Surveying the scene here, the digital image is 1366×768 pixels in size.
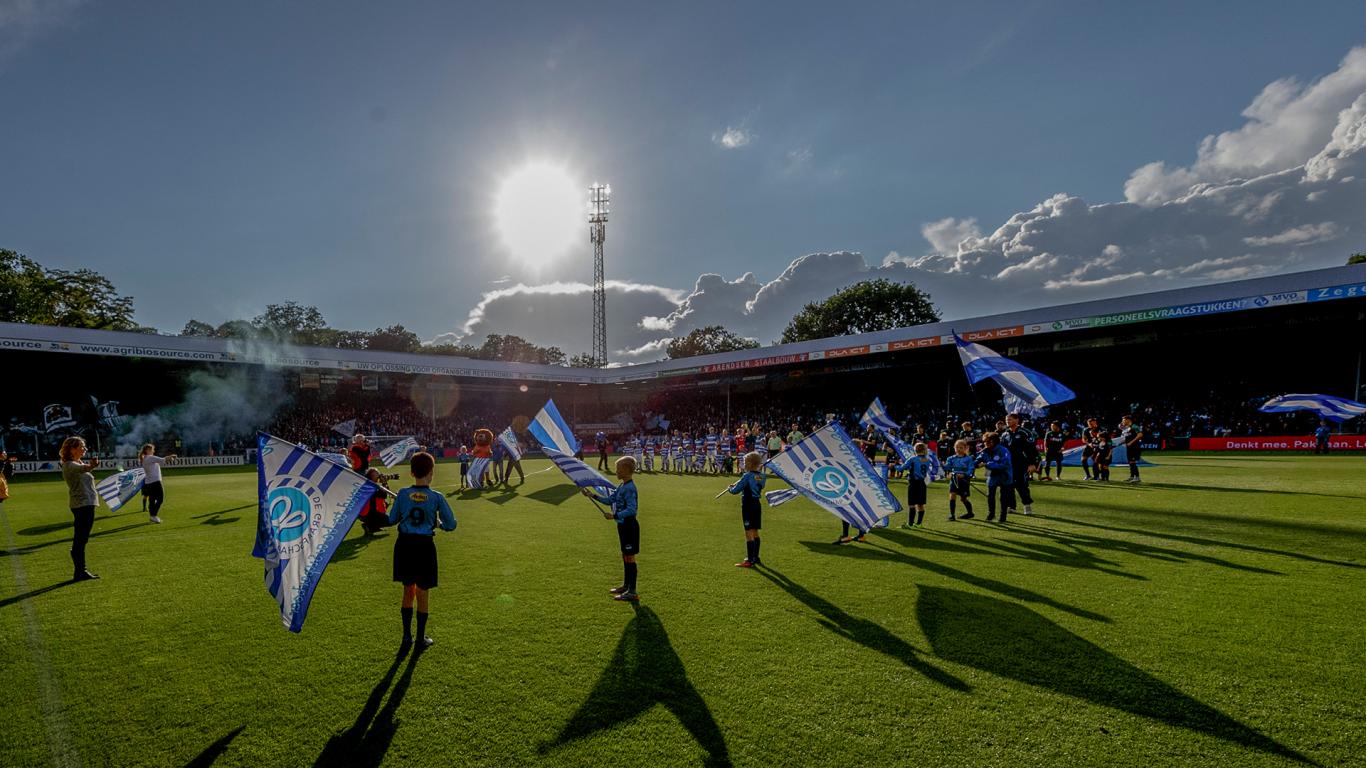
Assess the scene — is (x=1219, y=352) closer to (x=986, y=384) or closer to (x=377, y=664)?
(x=986, y=384)

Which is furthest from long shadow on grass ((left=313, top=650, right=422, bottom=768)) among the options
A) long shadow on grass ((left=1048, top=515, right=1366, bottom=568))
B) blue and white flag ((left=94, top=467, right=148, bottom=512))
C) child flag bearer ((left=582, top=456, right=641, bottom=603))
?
blue and white flag ((left=94, top=467, right=148, bottom=512))

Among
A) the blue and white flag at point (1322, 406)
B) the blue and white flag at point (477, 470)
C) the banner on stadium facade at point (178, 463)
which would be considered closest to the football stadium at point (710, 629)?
the blue and white flag at point (477, 470)

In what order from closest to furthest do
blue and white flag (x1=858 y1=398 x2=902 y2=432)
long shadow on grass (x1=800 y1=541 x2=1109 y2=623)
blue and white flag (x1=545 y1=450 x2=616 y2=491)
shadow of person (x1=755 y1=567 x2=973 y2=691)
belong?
1. shadow of person (x1=755 y1=567 x2=973 y2=691)
2. long shadow on grass (x1=800 y1=541 x2=1109 y2=623)
3. blue and white flag (x1=545 y1=450 x2=616 y2=491)
4. blue and white flag (x1=858 y1=398 x2=902 y2=432)

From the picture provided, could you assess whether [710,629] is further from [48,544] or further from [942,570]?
[48,544]

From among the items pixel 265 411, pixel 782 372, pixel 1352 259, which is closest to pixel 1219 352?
pixel 782 372

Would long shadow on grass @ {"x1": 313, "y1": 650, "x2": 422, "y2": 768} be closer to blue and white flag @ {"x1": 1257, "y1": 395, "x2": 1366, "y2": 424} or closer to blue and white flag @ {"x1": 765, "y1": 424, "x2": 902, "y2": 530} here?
blue and white flag @ {"x1": 765, "y1": 424, "x2": 902, "y2": 530}

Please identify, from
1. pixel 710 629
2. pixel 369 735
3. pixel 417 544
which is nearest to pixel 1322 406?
pixel 710 629

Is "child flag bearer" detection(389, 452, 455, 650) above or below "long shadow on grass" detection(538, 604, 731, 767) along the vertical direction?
above

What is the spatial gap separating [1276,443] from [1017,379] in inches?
849

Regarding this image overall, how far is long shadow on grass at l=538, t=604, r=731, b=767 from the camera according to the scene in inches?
139

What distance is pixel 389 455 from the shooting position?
53.4 feet

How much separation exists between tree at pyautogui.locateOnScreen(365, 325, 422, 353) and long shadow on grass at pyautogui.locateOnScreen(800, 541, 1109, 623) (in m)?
79.5

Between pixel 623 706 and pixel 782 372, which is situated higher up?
pixel 782 372

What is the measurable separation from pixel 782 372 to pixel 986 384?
43.6 ft
